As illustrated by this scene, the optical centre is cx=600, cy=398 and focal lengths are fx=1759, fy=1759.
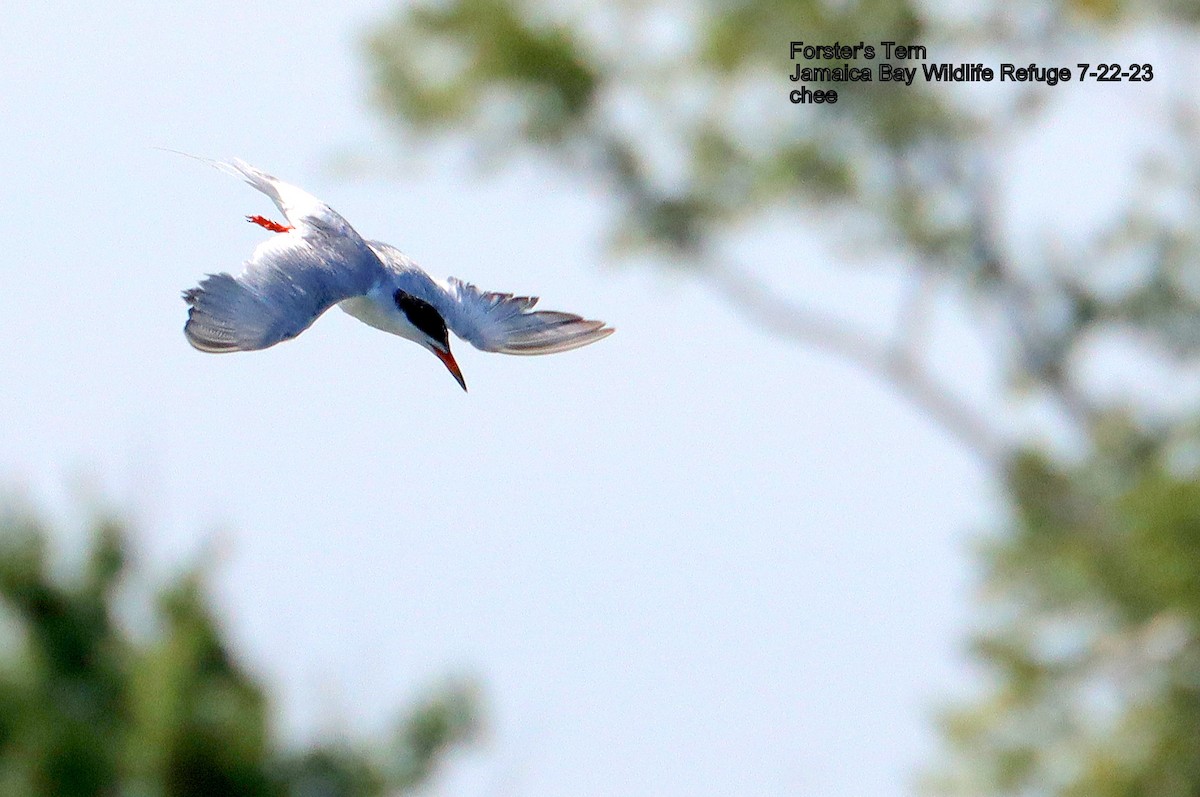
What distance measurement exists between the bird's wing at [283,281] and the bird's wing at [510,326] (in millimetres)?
255

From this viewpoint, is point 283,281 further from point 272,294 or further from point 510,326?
point 510,326

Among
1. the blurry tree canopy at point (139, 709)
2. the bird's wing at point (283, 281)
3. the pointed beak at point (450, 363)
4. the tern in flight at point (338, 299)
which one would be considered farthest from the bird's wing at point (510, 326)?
the blurry tree canopy at point (139, 709)

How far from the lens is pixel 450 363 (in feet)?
9.70

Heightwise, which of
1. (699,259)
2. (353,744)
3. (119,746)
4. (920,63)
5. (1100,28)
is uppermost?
(1100,28)

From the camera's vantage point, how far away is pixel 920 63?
1528cm

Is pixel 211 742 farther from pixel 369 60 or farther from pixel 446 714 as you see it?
pixel 369 60

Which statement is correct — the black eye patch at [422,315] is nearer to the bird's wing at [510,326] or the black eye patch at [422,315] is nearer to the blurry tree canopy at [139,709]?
the bird's wing at [510,326]

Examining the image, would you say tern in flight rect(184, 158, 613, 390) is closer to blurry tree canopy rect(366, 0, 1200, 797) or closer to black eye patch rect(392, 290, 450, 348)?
black eye patch rect(392, 290, 450, 348)

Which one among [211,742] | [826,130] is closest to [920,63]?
[826,130]

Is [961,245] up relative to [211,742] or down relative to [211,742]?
up

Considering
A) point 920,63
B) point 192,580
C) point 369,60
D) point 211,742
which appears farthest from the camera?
point 369,60

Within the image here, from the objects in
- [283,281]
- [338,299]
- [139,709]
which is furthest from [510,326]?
[139,709]

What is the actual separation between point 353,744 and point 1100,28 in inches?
349

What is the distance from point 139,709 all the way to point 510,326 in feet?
27.5
